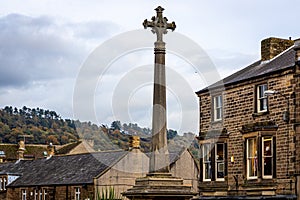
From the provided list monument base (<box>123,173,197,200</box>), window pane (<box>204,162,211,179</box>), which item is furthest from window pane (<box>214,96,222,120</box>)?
monument base (<box>123,173,197,200</box>)

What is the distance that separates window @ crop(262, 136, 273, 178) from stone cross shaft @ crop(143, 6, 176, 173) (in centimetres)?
1155

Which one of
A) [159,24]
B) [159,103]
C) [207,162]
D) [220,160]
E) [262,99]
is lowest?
[207,162]

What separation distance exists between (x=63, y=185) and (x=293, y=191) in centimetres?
2563

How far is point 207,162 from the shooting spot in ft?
110

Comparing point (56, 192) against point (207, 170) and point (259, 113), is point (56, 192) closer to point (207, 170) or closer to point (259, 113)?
point (207, 170)

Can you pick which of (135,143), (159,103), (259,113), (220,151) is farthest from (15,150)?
(159,103)

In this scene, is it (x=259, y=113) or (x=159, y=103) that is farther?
(x=259, y=113)

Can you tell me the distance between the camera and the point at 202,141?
3378cm

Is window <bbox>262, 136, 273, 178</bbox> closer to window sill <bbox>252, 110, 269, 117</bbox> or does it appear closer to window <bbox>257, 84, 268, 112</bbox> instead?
window sill <bbox>252, 110, 269, 117</bbox>

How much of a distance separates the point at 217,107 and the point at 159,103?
15084 mm

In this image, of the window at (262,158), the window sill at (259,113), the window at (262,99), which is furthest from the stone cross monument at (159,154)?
the window at (262,99)

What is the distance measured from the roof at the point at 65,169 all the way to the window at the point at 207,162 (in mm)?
15301

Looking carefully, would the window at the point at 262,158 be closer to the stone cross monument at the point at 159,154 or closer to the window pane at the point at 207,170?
the window pane at the point at 207,170

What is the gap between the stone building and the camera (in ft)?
92.2
